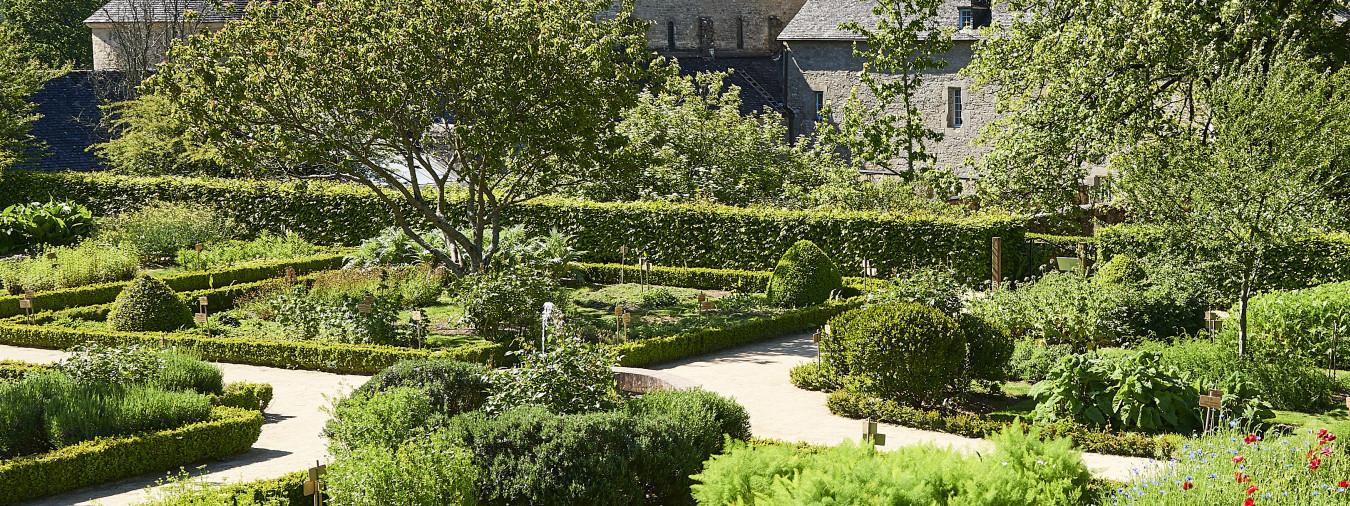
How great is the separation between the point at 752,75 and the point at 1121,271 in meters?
29.1

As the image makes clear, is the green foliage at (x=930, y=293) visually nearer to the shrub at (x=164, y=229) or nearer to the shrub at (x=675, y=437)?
the shrub at (x=675, y=437)

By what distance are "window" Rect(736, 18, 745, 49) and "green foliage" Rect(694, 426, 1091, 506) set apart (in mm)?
43186

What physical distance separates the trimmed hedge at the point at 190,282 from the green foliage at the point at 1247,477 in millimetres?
15333

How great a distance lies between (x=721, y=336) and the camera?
17.3 m

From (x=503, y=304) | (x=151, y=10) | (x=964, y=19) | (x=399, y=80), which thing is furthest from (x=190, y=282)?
(x=151, y=10)

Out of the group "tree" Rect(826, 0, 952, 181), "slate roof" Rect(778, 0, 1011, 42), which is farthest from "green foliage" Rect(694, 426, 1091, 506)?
"slate roof" Rect(778, 0, 1011, 42)

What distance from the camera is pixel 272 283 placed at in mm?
20219

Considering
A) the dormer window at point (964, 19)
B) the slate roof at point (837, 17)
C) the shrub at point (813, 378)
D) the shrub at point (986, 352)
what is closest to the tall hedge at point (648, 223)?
the shrub at point (813, 378)

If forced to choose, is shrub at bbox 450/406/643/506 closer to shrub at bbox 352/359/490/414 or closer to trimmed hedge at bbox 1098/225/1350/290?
shrub at bbox 352/359/490/414

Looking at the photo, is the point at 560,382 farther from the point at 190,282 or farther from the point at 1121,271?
the point at 190,282

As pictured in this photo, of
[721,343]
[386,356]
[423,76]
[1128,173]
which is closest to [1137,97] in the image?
[1128,173]

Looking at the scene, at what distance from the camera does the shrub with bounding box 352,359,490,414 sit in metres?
10.8

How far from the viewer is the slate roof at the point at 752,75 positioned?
45094mm

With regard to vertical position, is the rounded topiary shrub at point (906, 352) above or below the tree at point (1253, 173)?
below
